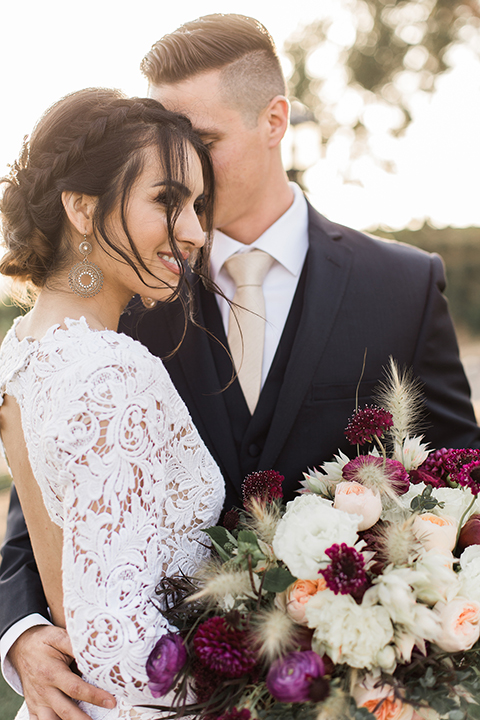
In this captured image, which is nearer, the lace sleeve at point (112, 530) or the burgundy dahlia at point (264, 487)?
the lace sleeve at point (112, 530)

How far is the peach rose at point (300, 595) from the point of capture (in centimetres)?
126

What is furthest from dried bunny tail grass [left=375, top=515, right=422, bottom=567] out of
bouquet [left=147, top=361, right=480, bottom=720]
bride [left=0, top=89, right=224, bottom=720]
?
bride [left=0, top=89, right=224, bottom=720]

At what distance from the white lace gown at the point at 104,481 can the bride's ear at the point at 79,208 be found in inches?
13.3

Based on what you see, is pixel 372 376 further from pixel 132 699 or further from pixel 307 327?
pixel 132 699

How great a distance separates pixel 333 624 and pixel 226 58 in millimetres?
2261

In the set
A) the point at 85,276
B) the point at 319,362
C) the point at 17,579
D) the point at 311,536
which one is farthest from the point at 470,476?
the point at 17,579

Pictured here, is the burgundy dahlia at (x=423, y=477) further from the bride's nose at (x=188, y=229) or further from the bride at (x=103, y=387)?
the bride's nose at (x=188, y=229)

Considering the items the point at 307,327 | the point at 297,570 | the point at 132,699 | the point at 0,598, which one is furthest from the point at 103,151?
the point at 0,598

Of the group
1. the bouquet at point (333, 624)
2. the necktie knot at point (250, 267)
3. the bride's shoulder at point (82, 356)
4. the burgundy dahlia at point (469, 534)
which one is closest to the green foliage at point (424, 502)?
the bouquet at point (333, 624)

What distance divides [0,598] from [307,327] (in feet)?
4.97

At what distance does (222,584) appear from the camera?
4.03 feet

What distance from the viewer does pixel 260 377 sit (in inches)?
92.4

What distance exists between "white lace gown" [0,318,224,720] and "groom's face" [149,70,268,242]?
1221mm

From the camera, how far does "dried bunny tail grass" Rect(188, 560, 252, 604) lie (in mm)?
1222
